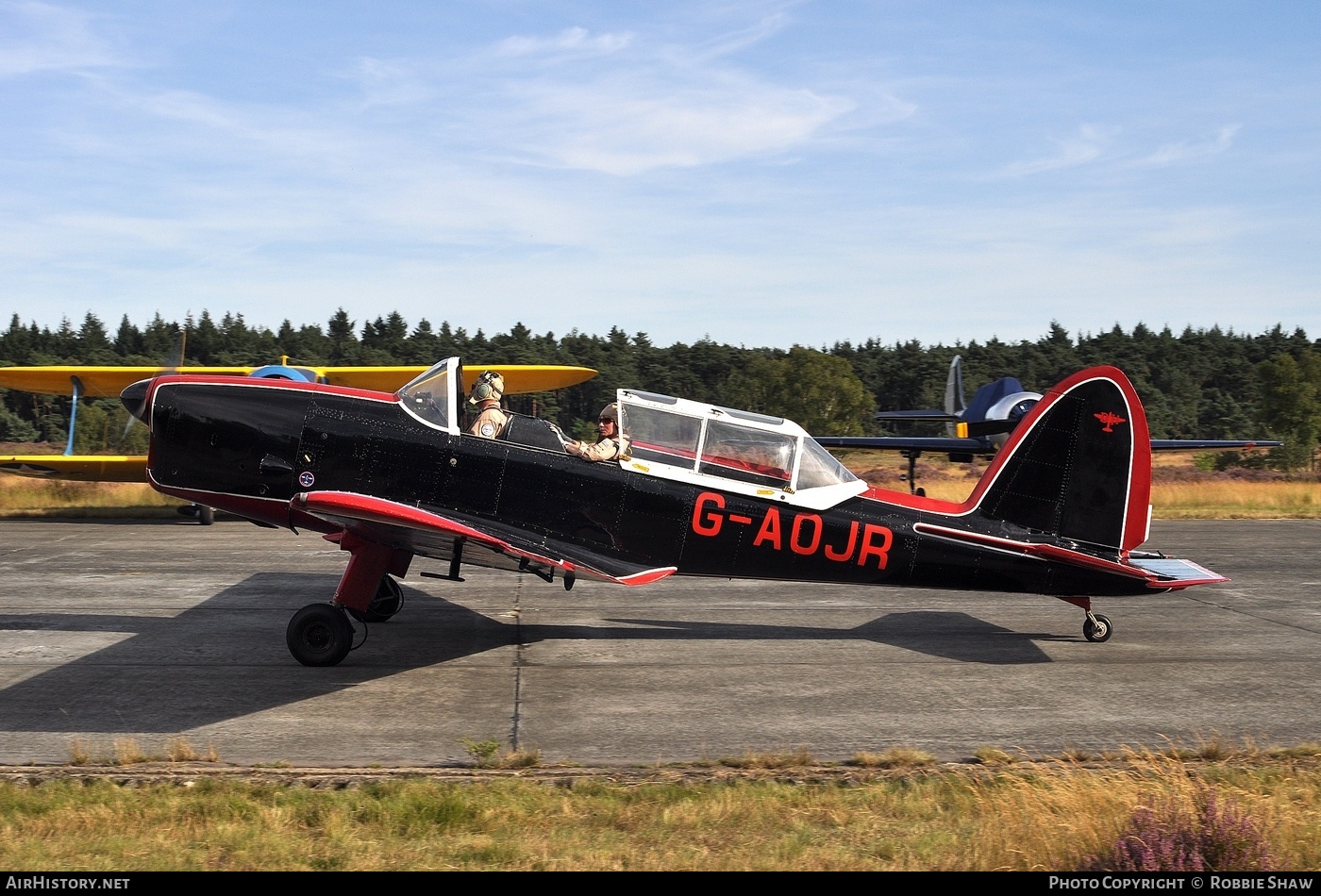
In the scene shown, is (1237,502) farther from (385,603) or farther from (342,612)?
(342,612)

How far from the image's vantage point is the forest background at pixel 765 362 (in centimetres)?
4791

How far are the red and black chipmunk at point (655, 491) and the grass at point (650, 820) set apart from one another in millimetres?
2623

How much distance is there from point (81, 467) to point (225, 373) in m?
3.15

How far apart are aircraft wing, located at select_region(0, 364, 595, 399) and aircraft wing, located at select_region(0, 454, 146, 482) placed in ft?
5.40

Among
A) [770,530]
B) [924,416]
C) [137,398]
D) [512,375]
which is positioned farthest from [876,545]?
[924,416]

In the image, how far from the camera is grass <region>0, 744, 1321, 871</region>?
15.9ft

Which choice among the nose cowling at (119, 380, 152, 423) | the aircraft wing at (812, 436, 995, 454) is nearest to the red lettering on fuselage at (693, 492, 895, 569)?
the nose cowling at (119, 380, 152, 423)

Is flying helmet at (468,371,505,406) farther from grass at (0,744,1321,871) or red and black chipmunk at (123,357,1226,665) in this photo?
grass at (0,744,1321,871)

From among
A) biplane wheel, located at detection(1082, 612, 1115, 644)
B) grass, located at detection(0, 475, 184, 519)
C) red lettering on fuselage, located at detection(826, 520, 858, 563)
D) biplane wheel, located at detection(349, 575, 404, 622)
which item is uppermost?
red lettering on fuselage, located at detection(826, 520, 858, 563)

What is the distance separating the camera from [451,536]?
760 cm

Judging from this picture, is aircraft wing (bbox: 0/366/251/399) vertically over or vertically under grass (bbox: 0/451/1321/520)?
over

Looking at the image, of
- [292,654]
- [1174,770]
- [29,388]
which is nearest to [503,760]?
[292,654]

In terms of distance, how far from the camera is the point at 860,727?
7.36 metres

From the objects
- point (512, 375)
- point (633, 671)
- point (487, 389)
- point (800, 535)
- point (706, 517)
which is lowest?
point (633, 671)
